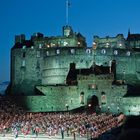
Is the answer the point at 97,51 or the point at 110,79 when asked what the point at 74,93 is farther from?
the point at 97,51

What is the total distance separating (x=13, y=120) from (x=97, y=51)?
120 ft

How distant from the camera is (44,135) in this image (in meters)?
50.6

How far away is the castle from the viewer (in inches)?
3014

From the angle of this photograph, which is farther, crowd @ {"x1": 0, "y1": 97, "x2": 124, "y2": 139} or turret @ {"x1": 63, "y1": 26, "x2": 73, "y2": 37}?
turret @ {"x1": 63, "y1": 26, "x2": 73, "y2": 37}

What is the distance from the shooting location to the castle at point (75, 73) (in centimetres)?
7656

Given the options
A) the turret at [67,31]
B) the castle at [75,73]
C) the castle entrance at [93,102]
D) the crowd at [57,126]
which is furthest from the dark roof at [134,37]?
the crowd at [57,126]

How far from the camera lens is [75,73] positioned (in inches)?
3433

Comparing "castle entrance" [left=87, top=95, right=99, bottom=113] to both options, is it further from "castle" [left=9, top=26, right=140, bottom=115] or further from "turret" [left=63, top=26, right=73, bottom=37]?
"turret" [left=63, top=26, right=73, bottom=37]

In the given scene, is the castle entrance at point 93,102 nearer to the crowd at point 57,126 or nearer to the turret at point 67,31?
the crowd at point 57,126

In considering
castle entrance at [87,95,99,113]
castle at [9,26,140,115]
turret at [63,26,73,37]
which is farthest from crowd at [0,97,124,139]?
turret at [63,26,73,37]

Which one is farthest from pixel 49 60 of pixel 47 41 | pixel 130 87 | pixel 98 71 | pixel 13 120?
pixel 13 120

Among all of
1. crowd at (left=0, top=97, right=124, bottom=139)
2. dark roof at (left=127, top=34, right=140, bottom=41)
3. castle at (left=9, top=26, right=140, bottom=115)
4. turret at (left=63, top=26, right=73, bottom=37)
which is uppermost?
turret at (left=63, top=26, right=73, bottom=37)

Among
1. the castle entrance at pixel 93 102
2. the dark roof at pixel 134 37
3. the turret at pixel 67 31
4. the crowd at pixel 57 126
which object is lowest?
the crowd at pixel 57 126

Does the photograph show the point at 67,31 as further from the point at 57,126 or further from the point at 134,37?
the point at 57,126
